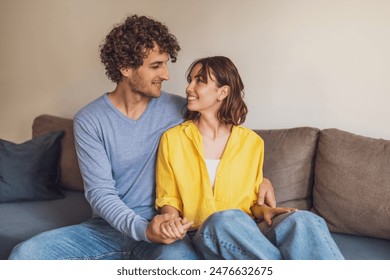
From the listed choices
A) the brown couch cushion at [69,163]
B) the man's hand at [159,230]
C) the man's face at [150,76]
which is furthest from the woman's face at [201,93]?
the brown couch cushion at [69,163]

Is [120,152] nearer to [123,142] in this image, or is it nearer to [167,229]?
[123,142]

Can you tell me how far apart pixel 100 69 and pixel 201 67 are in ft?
3.60

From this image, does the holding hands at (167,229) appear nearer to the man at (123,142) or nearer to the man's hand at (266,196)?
the man at (123,142)

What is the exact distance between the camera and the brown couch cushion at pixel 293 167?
1.94 meters

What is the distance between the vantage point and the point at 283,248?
1425mm

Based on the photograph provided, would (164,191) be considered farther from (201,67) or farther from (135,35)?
(135,35)

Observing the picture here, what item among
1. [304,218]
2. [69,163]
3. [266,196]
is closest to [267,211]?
[266,196]

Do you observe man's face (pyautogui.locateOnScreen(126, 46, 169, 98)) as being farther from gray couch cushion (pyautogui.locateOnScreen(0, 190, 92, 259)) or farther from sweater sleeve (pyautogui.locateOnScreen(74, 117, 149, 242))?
gray couch cushion (pyautogui.locateOnScreen(0, 190, 92, 259))

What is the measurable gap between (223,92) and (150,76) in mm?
265

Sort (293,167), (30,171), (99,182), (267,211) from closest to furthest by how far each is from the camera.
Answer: (267,211)
(99,182)
(293,167)
(30,171)

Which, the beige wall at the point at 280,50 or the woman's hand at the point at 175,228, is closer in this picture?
the woman's hand at the point at 175,228

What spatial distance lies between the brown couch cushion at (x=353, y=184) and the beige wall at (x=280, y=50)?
232mm

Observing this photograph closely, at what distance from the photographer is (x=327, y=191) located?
1.86 meters
